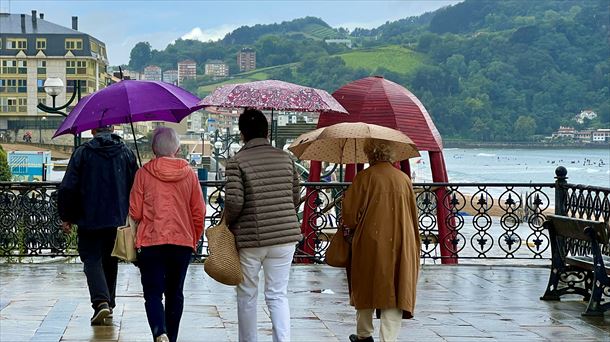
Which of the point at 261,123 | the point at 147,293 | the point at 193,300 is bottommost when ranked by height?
the point at 193,300

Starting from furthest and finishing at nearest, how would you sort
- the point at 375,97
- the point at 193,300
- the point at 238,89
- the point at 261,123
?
the point at 375,97 < the point at 193,300 < the point at 238,89 < the point at 261,123

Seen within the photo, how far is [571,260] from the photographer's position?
10.3m

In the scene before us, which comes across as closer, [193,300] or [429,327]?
[429,327]

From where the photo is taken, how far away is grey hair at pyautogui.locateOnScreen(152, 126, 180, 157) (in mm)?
6957

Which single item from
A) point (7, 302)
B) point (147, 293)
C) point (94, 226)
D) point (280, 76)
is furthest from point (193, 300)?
point (280, 76)

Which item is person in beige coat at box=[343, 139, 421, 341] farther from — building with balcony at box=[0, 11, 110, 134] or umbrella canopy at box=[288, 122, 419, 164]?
building with balcony at box=[0, 11, 110, 134]

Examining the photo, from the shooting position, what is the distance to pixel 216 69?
539 ft

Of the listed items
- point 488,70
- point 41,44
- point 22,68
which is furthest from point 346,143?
point 488,70

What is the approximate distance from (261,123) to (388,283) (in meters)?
1.31

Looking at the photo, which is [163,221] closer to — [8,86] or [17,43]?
[17,43]

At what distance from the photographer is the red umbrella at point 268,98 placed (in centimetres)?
769

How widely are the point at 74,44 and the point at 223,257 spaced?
11369 cm

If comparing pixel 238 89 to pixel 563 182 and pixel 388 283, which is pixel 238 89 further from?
pixel 563 182

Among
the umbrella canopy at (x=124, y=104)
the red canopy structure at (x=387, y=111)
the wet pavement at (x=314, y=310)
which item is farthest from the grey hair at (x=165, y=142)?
the red canopy structure at (x=387, y=111)
